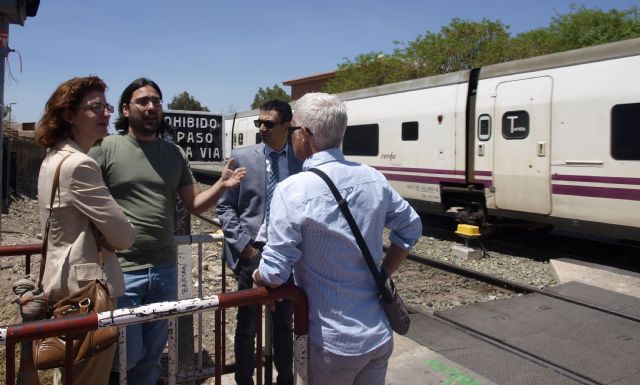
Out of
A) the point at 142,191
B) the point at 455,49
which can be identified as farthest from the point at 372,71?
the point at 142,191

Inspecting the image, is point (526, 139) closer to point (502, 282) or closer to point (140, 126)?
point (502, 282)

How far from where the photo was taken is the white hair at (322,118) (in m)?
2.23

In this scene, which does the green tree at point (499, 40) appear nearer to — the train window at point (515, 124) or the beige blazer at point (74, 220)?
the train window at point (515, 124)

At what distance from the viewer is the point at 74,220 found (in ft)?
7.55

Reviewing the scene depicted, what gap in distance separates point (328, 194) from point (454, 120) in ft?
27.2

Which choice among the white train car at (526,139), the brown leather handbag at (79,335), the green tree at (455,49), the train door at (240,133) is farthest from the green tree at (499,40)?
the brown leather handbag at (79,335)

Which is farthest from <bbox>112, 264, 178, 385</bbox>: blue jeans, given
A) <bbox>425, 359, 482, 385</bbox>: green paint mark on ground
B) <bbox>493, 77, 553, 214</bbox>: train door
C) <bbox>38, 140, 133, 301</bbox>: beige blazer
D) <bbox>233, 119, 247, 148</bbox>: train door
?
<bbox>233, 119, 247, 148</bbox>: train door

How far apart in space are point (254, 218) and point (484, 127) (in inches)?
279

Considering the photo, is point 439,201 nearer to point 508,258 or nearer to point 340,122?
point 508,258

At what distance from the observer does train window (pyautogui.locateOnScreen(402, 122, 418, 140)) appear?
428 inches

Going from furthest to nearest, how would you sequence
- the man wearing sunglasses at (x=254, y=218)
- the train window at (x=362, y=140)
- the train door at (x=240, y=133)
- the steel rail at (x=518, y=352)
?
the train door at (x=240, y=133), the train window at (x=362, y=140), the steel rail at (x=518, y=352), the man wearing sunglasses at (x=254, y=218)

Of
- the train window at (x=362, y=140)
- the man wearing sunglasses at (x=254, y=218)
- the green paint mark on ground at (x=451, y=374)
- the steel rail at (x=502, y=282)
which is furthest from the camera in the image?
the train window at (x=362, y=140)

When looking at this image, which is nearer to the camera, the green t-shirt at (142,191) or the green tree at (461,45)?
the green t-shirt at (142,191)

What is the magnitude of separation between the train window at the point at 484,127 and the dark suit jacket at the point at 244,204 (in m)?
6.86
